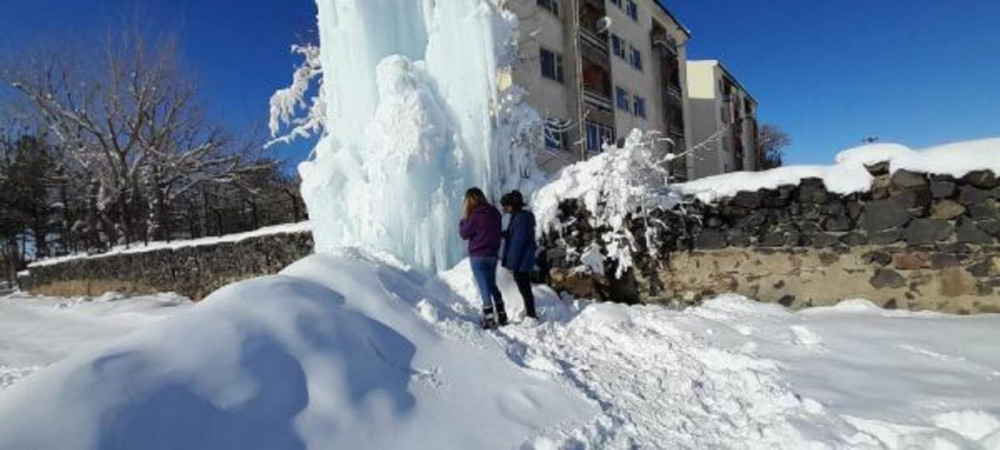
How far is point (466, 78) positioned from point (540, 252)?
9.13 feet

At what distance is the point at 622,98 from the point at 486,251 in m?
20.5

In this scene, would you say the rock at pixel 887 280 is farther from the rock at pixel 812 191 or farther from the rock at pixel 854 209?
the rock at pixel 812 191

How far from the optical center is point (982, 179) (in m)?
5.58

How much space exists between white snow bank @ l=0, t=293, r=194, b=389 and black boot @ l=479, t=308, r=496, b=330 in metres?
3.98

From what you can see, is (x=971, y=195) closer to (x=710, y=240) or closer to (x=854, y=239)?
(x=854, y=239)

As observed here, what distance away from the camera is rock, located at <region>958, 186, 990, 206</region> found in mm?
5607

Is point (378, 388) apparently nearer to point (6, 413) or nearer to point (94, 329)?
point (6, 413)

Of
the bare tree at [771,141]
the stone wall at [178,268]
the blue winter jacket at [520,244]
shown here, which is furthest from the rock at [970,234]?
the bare tree at [771,141]

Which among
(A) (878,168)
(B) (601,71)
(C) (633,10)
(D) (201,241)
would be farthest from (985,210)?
(C) (633,10)

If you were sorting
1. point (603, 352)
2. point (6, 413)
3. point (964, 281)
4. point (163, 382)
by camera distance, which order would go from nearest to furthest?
point (6, 413) → point (163, 382) → point (603, 352) → point (964, 281)

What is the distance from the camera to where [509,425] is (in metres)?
3.55

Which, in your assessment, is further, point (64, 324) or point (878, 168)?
point (64, 324)

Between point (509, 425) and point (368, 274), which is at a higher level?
point (368, 274)

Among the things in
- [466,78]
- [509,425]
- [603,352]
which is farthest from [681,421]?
[466,78]
